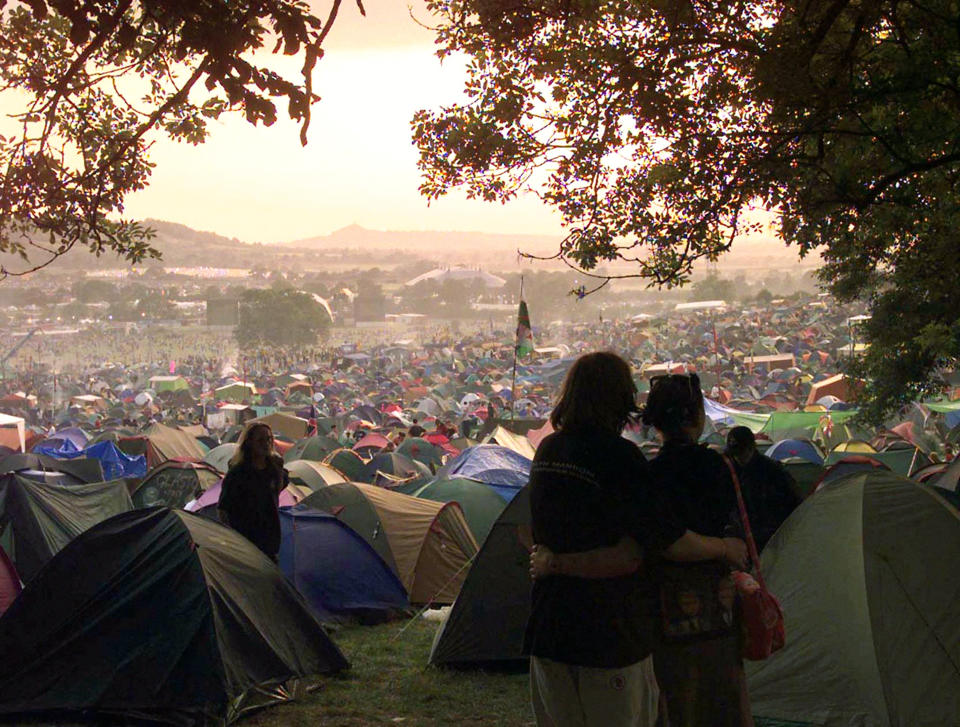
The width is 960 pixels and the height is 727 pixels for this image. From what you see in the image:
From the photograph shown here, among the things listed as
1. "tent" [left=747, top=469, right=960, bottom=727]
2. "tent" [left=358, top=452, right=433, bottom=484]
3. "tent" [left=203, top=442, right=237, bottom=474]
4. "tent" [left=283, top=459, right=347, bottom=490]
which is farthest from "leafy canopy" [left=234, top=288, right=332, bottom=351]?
"tent" [left=747, top=469, right=960, bottom=727]

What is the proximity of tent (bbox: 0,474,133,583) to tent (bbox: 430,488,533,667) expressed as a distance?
3.69m

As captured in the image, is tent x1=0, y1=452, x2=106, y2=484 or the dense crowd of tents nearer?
the dense crowd of tents

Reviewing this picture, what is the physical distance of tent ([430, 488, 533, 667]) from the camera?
6.36m

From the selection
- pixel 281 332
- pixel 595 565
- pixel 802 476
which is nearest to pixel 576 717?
pixel 595 565

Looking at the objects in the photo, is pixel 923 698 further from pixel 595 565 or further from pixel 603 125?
pixel 603 125

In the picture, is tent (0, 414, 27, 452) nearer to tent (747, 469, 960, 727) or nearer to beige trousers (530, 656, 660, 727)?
tent (747, 469, 960, 727)

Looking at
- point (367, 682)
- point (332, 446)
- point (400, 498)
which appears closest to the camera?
point (367, 682)

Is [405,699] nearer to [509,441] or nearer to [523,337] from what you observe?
[509,441]

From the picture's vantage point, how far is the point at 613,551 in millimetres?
2686

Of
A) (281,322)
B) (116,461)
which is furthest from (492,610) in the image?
(281,322)

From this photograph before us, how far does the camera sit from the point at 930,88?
21.1 feet

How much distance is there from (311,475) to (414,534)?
4.66 meters

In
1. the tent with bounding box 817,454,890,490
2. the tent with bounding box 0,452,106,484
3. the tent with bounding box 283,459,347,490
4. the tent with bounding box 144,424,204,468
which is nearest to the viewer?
the tent with bounding box 817,454,890,490

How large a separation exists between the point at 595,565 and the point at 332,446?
20.4 meters
